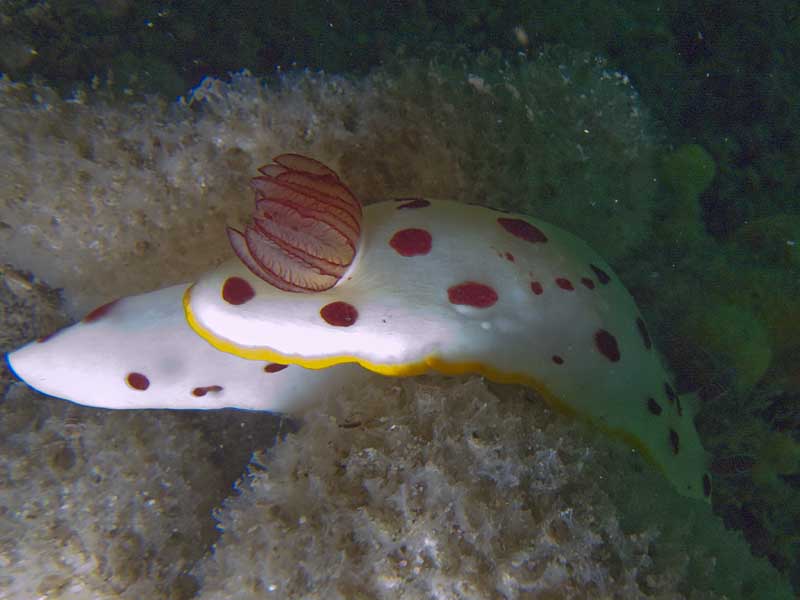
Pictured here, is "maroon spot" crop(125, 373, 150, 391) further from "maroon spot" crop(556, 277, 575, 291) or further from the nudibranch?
"maroon spot" crop(556, 277, 575, 291)

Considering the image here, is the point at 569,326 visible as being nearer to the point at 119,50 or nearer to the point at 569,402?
the point at 569,402

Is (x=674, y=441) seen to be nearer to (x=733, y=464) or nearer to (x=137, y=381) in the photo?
(x=733, y=464)

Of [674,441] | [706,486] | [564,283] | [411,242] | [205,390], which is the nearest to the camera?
[411,242]

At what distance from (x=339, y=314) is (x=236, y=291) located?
440mm

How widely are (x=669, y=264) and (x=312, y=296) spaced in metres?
2.97

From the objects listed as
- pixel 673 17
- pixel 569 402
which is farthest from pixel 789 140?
pixel 569 402

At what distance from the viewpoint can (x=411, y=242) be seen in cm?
235

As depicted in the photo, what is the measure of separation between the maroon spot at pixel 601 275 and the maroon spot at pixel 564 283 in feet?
0.88

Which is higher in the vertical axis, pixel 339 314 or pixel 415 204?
pixel 415 204

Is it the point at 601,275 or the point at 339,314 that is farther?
the point at 601,275

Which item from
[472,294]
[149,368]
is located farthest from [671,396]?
[149,368]

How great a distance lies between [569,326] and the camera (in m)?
2.36

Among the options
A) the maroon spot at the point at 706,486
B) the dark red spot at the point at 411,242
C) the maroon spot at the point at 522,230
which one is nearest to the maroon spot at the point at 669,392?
the maroon spot at the point at 706,486

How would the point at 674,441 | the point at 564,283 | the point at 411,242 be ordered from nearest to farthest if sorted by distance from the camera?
the point at 411,242, the point at 564,283, the point at 674,441
